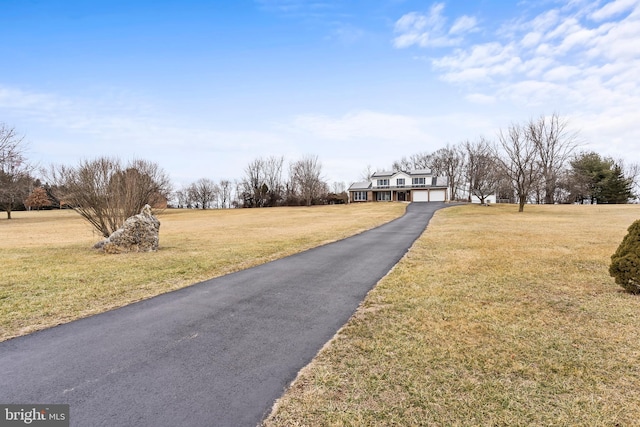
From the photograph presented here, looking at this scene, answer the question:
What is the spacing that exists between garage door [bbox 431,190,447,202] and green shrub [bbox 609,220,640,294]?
5082 centimetres

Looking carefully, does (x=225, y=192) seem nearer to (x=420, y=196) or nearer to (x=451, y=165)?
(x=420, y=196)

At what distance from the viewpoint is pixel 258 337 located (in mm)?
4039

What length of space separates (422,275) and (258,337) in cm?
471

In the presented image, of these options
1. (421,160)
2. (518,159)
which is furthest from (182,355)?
(421,160)

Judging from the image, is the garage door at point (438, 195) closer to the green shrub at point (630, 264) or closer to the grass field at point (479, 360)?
the grass field at point (479, 360)

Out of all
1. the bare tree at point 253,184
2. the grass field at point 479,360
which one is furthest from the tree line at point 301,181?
the grass field at point 479,360

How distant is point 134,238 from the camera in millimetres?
10922

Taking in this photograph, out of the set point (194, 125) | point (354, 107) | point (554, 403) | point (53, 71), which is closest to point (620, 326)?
point (554, 403)

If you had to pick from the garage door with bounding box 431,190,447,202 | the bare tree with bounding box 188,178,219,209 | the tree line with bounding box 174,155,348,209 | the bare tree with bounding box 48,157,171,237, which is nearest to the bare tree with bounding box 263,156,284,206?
the tree line with bounding box 174,155,348,209

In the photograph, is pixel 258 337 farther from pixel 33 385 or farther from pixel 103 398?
pixel 33 385

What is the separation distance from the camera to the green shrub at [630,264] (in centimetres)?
570

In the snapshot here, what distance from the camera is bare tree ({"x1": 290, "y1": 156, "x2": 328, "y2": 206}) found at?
5916cm

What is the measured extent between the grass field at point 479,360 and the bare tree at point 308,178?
52.9m

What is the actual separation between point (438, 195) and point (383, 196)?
10.4 metres
